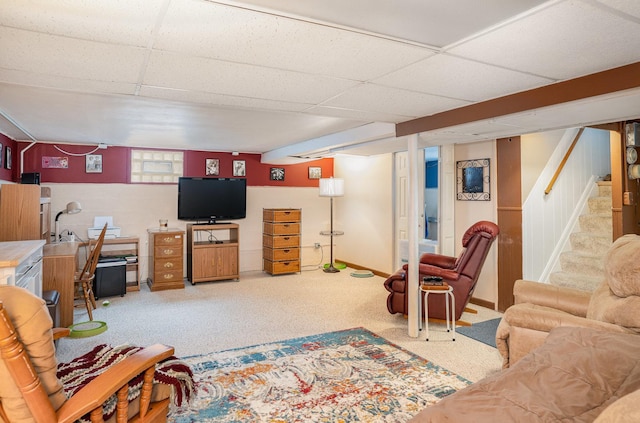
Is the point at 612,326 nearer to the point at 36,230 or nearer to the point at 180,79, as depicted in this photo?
the point at 180,79

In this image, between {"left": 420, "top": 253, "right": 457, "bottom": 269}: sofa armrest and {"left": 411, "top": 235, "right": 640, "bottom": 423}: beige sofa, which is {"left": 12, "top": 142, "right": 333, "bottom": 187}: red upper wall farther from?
{"left": 411, "top": 235, "right": 640, "bottom": 423}: beige sofa

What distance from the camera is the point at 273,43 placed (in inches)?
73.5

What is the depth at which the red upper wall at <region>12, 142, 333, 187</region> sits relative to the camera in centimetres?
578

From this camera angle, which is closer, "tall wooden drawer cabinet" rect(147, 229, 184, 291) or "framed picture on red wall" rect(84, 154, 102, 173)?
"tall wooden drawer cabinet" rect(147, 229, 184, 291)

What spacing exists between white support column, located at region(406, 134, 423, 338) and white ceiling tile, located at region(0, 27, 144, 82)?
2.51 m

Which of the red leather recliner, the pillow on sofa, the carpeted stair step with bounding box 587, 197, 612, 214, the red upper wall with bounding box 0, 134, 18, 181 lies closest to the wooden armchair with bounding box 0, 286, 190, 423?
the pillow on sofa

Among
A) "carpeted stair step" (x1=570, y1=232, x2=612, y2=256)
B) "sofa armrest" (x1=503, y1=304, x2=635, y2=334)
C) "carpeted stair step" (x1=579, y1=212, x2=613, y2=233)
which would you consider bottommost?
"sofa armrest" (x1=503, y1=304, x2=635, y2=334)

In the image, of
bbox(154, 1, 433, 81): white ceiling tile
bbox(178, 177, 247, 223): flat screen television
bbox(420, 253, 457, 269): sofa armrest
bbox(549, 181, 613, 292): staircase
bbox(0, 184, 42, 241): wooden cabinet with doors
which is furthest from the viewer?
bbox(178, 177, 247, 223): flat screen television

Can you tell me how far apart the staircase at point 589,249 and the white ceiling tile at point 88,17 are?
4.83 metres

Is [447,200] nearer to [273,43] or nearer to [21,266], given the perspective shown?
[273,43]

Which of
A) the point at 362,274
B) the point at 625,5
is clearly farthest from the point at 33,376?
the point at 362,274

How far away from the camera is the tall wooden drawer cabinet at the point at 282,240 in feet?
22.5

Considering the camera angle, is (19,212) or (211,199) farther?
(211,199)

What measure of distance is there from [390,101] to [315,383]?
7.19ft
